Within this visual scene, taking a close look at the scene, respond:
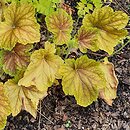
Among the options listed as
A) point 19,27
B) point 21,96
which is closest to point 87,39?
point 19,27

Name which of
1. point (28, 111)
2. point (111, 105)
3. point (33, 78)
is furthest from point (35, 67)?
point (111, 105)

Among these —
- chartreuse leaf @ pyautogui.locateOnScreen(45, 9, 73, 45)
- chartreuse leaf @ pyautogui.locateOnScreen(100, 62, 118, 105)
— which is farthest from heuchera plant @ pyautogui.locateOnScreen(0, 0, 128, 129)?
chartreuse leaf @ pyautogui.locateOnScreen(100, 62, 118, 105)

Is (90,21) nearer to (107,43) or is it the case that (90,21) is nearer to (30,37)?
(107,43)

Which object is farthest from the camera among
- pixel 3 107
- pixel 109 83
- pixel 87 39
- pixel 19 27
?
pixel 109 83

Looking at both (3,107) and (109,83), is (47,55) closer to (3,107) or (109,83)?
(3,107)

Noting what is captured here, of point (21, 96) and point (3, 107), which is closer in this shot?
point (3, 107)

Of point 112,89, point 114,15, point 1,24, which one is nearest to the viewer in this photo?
point 1,24
